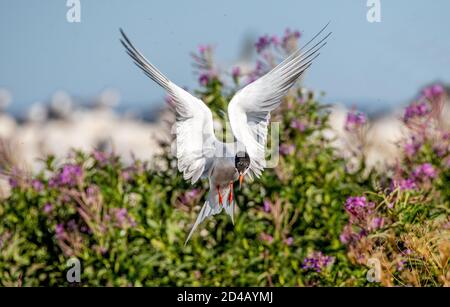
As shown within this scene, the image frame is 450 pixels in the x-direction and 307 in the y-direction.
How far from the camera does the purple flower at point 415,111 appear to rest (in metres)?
6.10

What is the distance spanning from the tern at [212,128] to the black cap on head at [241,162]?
0.02 meters

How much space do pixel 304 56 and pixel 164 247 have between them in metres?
1.71

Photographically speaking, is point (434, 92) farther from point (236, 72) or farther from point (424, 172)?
point (236, 72)

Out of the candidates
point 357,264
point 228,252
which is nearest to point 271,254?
point 228,252

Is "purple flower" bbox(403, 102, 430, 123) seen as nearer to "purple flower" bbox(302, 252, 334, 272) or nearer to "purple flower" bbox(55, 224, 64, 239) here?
"purple flower" bbox(302, 252, 334, 272)

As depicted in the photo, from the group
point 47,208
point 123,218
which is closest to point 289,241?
point 123,218

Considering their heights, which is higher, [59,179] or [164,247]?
[59,179]

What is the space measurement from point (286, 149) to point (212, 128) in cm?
139

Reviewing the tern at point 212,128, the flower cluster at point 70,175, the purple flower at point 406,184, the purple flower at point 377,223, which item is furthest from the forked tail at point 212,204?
the flower cluster at point 70,175

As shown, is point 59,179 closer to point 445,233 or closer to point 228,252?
point 228,252

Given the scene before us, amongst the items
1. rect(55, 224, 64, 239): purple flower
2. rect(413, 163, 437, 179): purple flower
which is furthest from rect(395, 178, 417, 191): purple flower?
rect(55, 224, 64, 239): purple flower
